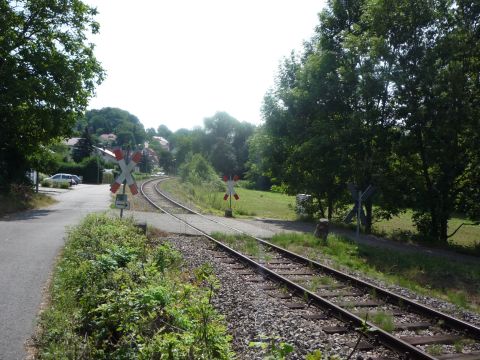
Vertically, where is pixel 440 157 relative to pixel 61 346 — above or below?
above

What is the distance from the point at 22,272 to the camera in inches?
345

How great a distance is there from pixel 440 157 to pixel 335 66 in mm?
7623

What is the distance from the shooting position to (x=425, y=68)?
61.7 ft

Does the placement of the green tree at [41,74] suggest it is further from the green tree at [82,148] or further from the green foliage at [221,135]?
the green foliage at [221,135]

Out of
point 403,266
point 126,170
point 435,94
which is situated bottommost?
point 403,266

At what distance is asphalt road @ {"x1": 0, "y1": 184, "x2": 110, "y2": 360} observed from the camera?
5512 mm

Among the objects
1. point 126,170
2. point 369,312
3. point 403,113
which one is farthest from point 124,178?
point 403,113

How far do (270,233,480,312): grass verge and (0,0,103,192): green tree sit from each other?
15484 millimetres

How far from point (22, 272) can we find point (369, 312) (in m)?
6.29

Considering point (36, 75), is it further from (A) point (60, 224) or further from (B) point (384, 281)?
(B) point (384, 281)

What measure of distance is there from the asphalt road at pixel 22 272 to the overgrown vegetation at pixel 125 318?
276mm

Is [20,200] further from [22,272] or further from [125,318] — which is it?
[125,318]

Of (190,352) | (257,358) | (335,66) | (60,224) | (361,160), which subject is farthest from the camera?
(335,66)

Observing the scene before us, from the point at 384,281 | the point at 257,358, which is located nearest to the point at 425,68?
the point at 384,281
